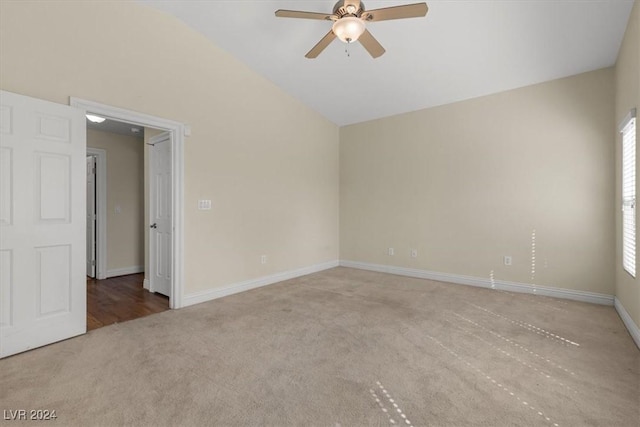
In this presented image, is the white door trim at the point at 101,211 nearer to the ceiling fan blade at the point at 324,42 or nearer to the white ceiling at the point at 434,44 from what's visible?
the white ceiling at the point at 434,44

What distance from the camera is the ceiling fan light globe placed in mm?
2479

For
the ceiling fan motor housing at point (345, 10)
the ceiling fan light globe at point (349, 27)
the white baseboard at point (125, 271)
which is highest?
the ceiling fan motor housing at point (345, 10)

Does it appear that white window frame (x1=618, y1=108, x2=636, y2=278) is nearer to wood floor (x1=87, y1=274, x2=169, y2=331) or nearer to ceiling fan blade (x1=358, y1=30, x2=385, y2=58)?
ceiling fan blade (x1=358, y1=30, x2=385, y2=58)

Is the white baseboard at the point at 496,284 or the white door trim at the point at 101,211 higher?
the white door trim at the point at 101,211

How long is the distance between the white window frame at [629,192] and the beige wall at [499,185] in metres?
0.53

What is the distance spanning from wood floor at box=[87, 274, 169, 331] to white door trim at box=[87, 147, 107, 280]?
0.88ft

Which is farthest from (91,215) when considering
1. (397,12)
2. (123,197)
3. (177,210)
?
(397,12)

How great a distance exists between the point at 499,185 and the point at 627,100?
1596mm

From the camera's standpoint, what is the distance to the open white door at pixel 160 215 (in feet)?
13.3

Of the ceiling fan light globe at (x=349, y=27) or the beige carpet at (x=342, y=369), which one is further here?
the ceiling fan light globe at (x=349, y=27)

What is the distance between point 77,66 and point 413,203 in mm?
4653

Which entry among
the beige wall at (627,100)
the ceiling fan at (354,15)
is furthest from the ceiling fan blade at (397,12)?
the beige wall at (627,100)

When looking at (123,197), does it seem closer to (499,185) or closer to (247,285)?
(247,285)

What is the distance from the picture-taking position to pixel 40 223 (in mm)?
2518
